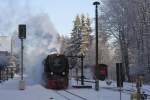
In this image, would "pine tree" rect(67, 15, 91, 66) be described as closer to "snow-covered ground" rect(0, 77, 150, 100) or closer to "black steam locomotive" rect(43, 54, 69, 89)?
"black steam locomotive" rect(43, 54, 69, 89)

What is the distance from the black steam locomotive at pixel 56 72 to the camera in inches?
1818

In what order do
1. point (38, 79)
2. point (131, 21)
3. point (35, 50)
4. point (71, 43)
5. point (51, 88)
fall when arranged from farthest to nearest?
point (71, 43)
point (131, 21)
point (35, 50)
point (38, 79)
point (51, 88)

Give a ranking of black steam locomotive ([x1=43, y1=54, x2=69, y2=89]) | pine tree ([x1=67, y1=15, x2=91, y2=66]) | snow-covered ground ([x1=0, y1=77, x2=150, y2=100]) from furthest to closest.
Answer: pine tree ([x1=67, y1=15, x2=91, y2=66]) < black steam locomotive ([x1=43, y1=54, x2=69, y2=89]) < snow-covered ground ([x1=0, y1=77, x2=150, y2=100])

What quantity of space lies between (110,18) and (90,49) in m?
50.9

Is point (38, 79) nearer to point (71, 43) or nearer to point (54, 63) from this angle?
point (54, 63)

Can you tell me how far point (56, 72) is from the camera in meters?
46.8

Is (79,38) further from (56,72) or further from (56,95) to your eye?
(56,95)

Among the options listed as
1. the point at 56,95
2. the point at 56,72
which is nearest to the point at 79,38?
the point at 56,72

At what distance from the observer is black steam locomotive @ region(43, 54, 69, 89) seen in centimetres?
4619

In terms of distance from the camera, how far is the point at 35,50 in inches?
2564

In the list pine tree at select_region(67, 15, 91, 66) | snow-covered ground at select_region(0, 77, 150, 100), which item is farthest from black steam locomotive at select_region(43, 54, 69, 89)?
pine tree at select_region(67, 15, 91, 66)

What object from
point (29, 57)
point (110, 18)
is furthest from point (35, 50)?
point (110, 18)

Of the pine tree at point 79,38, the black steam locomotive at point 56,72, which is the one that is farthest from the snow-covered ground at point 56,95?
the pine tree at point 79,38

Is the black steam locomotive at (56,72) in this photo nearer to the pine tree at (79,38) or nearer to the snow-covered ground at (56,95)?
the snow-covered ground at (56,95)
